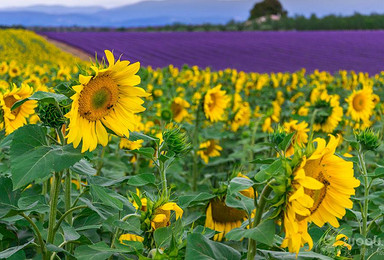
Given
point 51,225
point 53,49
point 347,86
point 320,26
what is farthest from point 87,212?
point 320,26

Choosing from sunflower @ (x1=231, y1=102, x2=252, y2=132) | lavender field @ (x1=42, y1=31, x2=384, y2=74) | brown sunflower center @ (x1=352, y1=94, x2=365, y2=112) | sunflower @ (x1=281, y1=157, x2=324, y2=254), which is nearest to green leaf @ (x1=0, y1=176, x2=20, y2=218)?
sunflower @ (x1=281, y1=157, x2=324, y2=254)

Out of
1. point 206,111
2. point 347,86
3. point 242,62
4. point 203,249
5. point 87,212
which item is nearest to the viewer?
point 203,249

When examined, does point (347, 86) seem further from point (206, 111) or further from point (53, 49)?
point (53, 49)

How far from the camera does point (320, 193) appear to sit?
2.61 feet

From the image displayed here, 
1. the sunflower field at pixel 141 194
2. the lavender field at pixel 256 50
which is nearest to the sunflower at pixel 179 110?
the sunflower field at pixel 141 194

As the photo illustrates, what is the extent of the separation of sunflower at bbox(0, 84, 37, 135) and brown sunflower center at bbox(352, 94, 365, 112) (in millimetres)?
2021

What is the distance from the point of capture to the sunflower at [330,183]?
768 mm

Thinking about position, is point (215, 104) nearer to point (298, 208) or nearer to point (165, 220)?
point (165, 220)

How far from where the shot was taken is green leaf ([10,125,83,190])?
85 cm

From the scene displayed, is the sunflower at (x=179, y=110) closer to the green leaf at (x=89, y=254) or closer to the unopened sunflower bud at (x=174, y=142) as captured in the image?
the unopened sunflower bud at (x=174, y=142)

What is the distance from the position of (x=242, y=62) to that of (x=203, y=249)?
26.8 ft

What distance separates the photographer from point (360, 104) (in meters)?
2.79

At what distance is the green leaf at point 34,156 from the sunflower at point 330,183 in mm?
419

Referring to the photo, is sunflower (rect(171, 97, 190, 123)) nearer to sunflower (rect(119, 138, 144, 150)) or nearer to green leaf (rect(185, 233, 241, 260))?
sunflower (rect(119, 138, 144, 150))
